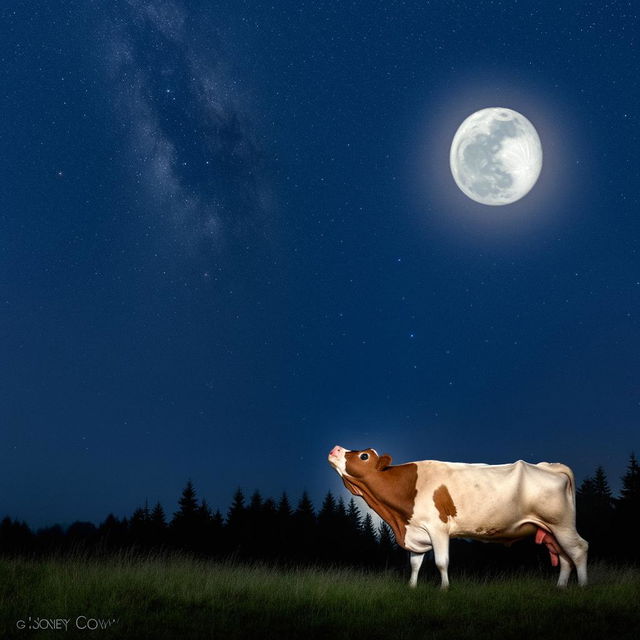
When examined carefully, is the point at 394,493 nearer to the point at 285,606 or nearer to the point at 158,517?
the point at 285,606

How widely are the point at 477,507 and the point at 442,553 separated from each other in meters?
1.00

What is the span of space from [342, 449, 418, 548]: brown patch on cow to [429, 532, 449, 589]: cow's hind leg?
622 millimetres

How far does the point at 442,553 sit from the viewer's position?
1075 centimetres

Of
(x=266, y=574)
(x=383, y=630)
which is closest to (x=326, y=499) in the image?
(x=266, y=574)

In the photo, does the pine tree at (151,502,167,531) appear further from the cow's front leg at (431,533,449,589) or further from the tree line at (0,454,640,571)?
the cow's front leg at (431,533,449,589)

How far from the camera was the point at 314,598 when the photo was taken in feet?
30.0

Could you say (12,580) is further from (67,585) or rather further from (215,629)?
(215,629)

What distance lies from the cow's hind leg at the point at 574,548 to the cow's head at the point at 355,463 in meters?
3.20

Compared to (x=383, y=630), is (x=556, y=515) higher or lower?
higher

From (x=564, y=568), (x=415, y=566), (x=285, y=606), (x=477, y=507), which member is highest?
(x=477, y=507)

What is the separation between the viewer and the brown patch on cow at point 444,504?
11041mm

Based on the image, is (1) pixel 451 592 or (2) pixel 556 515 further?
(2) pixel 556 515

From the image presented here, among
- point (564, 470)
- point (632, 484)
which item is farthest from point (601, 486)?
point (564, 470)

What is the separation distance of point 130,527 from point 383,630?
59856 mm
